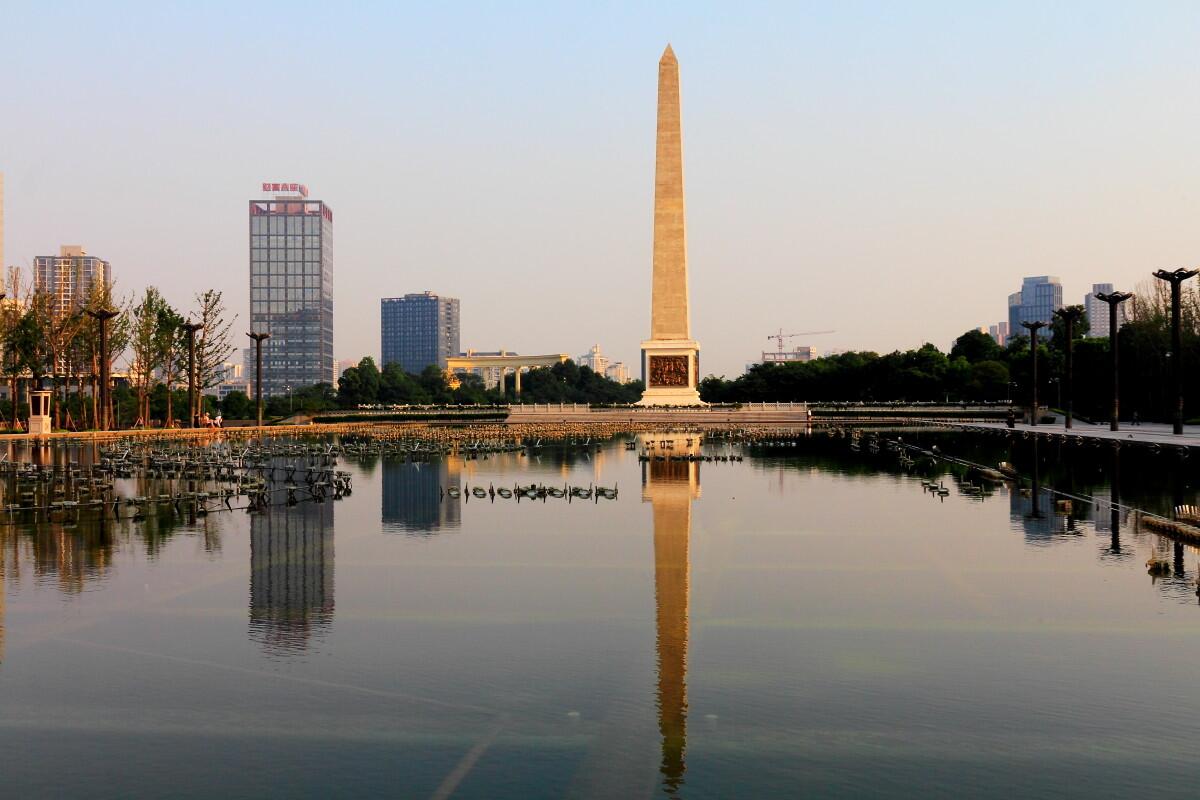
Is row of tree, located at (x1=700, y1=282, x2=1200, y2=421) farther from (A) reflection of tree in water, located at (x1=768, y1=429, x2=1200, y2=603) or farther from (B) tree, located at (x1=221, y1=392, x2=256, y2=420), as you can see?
(B) tree, located at (x1=221, y1=392, x2=256, y2=420)

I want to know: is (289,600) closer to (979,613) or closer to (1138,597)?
(979,613)

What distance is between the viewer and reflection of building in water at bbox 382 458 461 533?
26.6 meters

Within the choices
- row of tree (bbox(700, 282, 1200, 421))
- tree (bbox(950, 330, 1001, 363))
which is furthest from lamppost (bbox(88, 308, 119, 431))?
tree (bbox(950, 330, 1001, 363))

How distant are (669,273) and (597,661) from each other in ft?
244

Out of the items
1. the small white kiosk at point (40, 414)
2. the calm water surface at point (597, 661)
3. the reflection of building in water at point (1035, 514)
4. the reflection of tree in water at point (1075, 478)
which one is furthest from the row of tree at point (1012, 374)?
the small white kiosk at point (40, 414)

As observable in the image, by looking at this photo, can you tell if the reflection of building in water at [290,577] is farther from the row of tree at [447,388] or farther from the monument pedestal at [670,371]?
the row of tree at [447,388]

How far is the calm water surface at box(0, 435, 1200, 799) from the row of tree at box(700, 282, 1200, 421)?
6064 cm

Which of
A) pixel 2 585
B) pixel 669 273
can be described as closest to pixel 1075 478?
pixel 2 585

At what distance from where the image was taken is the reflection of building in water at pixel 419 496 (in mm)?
26562

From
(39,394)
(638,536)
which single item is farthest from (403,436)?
(638,536)

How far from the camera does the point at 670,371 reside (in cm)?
9006

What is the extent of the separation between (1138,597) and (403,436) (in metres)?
57.3

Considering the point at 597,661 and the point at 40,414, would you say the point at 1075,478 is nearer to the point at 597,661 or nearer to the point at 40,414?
the point at 597,661

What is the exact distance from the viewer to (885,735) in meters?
10.4
